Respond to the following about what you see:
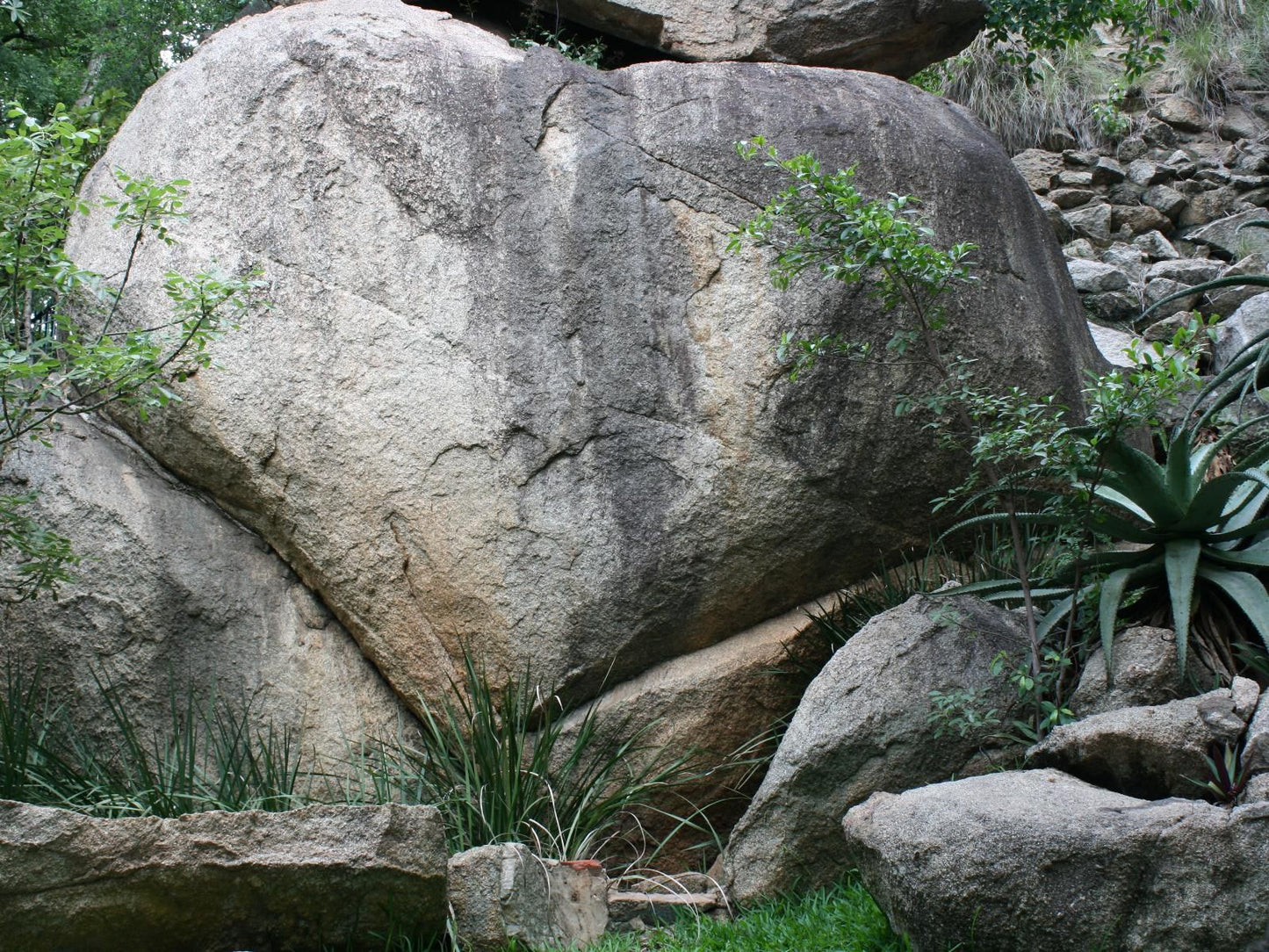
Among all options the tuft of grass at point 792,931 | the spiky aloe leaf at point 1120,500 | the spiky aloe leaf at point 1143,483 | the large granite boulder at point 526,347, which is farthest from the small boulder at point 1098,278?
the tuft of grass at point 792,931

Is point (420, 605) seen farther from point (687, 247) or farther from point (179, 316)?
point (687, 247)

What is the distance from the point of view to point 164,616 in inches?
197

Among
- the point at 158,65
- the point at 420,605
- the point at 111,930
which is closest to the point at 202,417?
the point at 420,605

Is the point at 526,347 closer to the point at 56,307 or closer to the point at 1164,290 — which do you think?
the point at 56,307

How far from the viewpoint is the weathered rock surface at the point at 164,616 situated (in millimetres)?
4910

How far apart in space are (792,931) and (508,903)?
0.94 meters

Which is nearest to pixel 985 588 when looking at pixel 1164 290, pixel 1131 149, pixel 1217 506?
pixel 1217 506

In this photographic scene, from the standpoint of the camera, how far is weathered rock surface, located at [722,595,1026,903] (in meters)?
4.34

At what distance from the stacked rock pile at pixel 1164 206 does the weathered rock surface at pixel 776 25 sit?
2894 millimetres

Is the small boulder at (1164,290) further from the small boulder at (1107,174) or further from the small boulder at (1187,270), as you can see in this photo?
the small boulder at (1107,174)

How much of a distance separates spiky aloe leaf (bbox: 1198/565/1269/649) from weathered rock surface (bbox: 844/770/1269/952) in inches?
52.5

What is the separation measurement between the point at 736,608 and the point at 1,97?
6.15 meters

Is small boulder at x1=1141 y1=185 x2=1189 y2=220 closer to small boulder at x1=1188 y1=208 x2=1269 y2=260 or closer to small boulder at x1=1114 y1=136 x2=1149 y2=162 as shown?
small boulder at x1=1188 y1=208 x2=1269 y2=260

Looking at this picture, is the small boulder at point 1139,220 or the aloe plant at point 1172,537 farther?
the small boulder at point 1139,220
